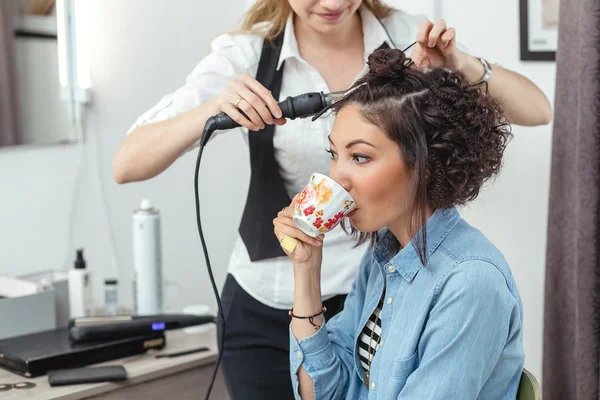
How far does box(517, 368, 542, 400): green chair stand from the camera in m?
1.18

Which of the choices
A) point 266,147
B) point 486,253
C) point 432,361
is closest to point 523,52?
point 266,147

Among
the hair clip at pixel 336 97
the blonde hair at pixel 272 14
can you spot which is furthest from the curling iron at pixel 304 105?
the blonde hair at pixel 272 14

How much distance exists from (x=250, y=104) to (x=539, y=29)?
1.03 meters

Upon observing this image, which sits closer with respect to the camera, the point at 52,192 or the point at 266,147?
the point at 266,147

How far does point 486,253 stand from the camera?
4.02 ft

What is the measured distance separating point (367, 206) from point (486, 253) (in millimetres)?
197

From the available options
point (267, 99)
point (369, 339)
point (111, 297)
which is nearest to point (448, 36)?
point (267, 99)

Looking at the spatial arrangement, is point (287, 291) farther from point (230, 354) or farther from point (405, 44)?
point (405, 44)

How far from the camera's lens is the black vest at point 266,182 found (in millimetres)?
1606

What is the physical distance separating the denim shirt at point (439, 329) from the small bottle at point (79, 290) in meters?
0.86

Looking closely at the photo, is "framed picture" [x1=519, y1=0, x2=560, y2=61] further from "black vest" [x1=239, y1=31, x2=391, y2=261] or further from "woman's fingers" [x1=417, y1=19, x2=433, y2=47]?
"woman's fingers" [x1=417, y1=19, x2=433, y2=47]

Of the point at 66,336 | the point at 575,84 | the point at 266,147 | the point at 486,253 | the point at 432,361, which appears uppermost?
the point at 575,84

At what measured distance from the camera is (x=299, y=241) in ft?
4.35

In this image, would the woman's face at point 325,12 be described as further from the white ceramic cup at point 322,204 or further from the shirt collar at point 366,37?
the white ceramic cup at point 322,204
